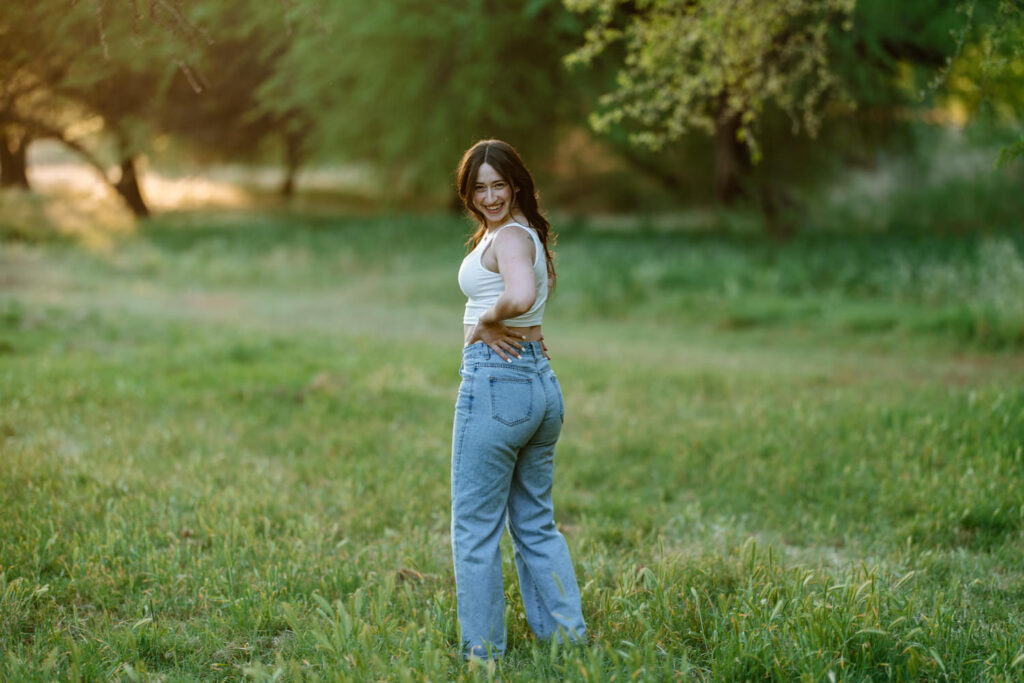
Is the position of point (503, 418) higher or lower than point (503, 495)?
higher

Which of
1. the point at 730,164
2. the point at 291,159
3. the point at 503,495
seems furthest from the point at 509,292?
the point at 291,159

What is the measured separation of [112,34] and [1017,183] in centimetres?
2092

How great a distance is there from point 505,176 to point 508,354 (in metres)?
0.71

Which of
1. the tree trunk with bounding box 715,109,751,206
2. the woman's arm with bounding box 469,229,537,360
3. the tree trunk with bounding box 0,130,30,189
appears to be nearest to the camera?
the woman's arm with bounding box 469,229,537,360

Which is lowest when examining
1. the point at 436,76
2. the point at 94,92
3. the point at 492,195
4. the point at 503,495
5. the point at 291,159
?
the point at 503,495

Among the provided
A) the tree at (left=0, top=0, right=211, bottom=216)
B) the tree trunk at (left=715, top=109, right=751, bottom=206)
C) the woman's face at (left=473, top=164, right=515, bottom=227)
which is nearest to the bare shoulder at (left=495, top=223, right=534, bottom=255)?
Result: the woman's face at (left=473, top=164, right=515, bottom=227)

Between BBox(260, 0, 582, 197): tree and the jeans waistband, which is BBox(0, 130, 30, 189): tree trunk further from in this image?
the jeans waistband

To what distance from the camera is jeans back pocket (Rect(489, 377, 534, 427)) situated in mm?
3275

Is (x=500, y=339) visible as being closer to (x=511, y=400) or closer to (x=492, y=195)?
(x=511, y=400)

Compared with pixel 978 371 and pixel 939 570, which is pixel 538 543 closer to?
pixel 939 570

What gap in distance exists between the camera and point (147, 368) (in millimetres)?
8602

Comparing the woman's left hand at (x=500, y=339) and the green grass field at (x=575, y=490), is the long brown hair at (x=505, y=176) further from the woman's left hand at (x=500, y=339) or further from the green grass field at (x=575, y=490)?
the green grass field at (x=575, y=490)

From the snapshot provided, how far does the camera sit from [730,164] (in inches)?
768

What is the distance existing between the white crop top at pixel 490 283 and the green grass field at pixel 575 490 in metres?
1.26
